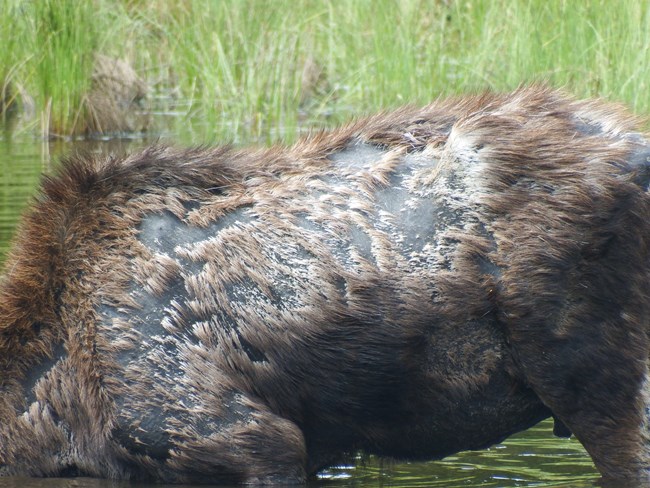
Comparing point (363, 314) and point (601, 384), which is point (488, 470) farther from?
point (363, 314)

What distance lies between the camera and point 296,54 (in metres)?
12.1

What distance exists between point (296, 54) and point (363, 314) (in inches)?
316

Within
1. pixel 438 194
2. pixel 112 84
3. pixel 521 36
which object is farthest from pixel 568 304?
pixel 112 84

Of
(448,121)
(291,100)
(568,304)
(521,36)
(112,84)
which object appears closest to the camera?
(568,304)

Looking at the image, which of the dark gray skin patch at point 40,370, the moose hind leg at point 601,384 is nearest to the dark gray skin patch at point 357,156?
the moose hind leg at point 601,384

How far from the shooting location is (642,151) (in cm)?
438

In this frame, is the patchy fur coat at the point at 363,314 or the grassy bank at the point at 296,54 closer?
the patchy fur coat at the point at 363,314

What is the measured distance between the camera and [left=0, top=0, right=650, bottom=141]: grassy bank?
31.6 feet

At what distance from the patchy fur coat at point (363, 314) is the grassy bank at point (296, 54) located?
456 cm

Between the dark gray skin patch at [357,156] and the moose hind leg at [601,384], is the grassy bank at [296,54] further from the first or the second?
the moose hind leg at [601,384]

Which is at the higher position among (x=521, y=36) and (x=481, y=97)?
(x=521, y=36)

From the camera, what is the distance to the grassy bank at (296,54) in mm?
9633

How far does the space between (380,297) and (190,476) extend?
95 centimetres

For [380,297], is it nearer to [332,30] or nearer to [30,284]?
[30,284]
